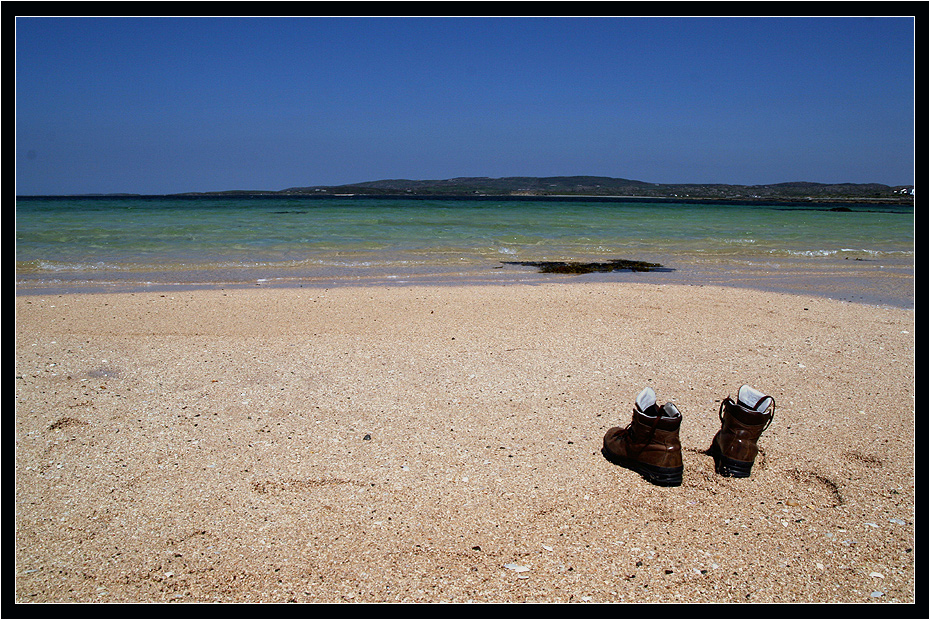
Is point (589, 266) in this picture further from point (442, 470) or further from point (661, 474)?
point (442, 470)

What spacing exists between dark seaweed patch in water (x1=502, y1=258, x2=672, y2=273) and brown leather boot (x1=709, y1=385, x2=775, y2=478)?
8.58 metres

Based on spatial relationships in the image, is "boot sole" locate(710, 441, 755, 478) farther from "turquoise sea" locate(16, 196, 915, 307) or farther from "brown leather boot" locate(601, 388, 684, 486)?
"turquoise sea" locate(16, 196, 915, 307)

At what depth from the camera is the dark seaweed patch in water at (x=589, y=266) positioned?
11930 millimetres

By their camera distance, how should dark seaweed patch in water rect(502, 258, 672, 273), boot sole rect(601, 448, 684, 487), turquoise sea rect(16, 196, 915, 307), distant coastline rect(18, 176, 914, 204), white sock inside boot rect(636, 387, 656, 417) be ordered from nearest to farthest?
1. boot sole rect(601, 448, 684, 487)
2. white sock inside boot rect(636, 387, 656, 417)
3. turquoise sea rect(16, 196, 915, 307)
4. dark seaweed patch in water rect(502, 258, 672, 273)
5. distant coastline rect(18, 176, 914, 204)

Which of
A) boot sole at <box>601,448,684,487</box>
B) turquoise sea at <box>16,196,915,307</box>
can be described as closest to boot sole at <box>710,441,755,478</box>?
boot sole at <box>601,448,684,487</box>

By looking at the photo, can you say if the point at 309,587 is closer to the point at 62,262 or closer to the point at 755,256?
the point at 62,262

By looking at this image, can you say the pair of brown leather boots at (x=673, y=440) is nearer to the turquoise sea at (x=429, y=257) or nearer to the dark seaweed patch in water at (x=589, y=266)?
the turquoise sea at (x=429, y=257)

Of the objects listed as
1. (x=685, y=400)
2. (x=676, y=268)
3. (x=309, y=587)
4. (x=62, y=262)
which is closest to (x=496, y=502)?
(x=309, y=587)

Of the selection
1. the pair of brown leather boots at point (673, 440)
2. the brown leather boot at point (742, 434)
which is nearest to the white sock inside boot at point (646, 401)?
the pair of brown leather boots at point (673, 440)

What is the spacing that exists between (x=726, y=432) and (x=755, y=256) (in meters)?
13.0

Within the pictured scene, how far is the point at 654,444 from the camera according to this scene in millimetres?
3094

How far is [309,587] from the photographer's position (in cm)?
232

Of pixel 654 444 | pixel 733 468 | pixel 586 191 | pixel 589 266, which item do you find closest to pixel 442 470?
pixel 654 444

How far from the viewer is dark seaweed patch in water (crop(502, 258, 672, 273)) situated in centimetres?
1193
